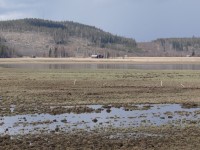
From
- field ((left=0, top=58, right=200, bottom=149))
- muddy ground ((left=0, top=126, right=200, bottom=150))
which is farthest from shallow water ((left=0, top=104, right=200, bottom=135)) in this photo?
muddy ground ((left=0, top=126, right=200, bottom=150))

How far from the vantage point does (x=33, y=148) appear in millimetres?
16969

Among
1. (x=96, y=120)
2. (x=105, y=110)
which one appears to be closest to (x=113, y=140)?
(x=96, y=120)

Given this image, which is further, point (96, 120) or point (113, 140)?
point (96, 120)

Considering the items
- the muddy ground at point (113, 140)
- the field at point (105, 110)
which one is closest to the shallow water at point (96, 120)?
the field at point (105, 110)

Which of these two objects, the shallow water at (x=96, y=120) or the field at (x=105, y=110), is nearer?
the field at (x=105, y=110)

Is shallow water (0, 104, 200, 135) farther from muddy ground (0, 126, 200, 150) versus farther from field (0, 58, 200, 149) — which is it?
muddy ground (0, 126, 200, 150)

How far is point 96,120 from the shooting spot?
2388 centimetres

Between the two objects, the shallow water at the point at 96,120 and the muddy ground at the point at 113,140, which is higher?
the muddy ground at the point at 113,140

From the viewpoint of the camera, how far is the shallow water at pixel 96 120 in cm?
2149

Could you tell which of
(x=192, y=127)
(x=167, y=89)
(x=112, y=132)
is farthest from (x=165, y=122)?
(x=167, y=89)

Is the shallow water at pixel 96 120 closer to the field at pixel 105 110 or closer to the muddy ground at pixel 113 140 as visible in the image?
the field at pixel 105 110

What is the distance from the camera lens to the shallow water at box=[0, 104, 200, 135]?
21491 millimetres

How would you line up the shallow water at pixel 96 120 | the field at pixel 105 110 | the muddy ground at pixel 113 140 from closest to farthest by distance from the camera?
the muddy ground at pixel 113 140 → the field at pixel 105 110 → the shallow water at pixel 96 120

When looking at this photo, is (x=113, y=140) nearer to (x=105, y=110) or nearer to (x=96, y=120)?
(x=96, y=120)
